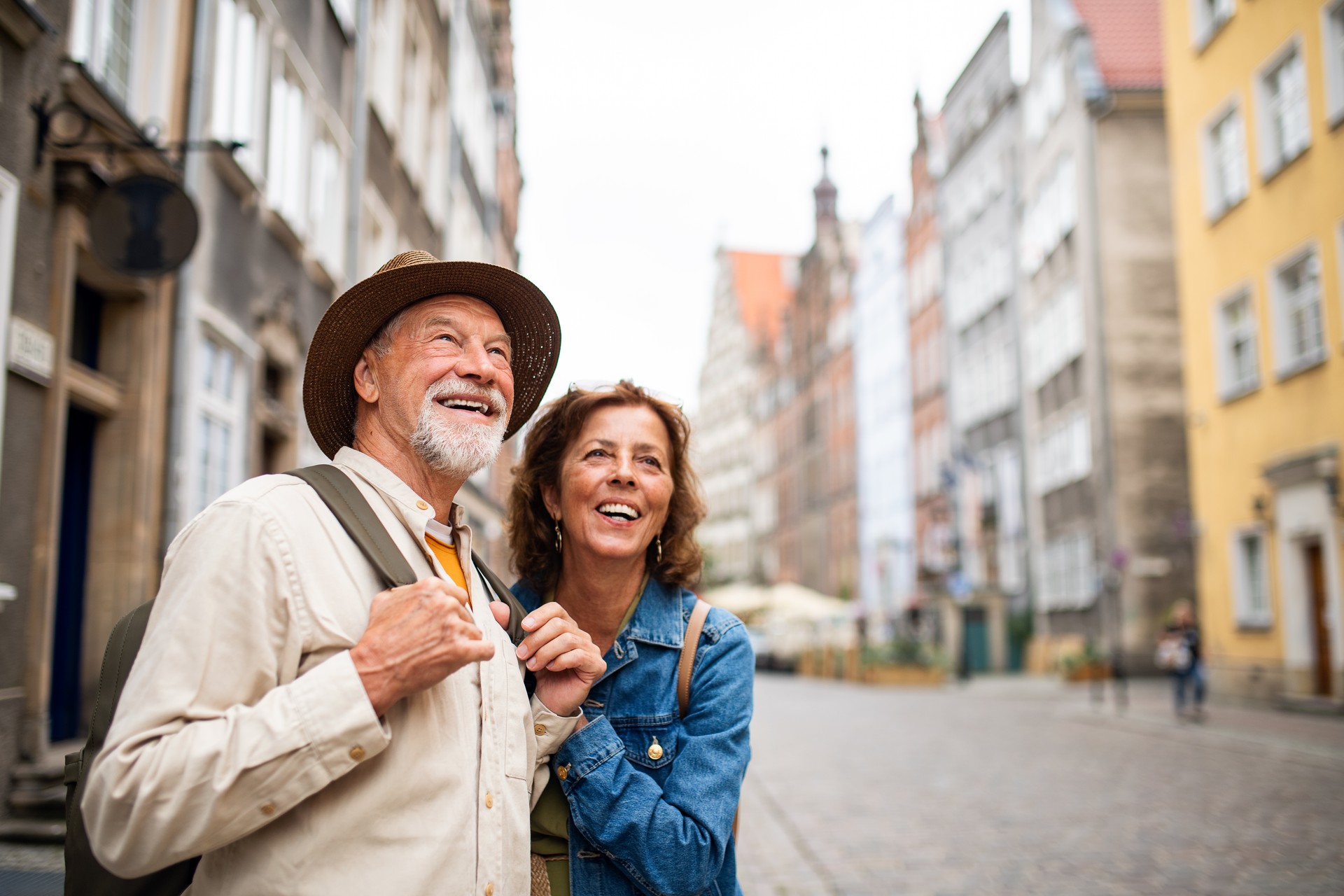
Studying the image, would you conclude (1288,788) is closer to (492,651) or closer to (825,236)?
(492,651)

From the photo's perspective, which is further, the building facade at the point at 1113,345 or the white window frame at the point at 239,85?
the building facade at the point at 1113,345

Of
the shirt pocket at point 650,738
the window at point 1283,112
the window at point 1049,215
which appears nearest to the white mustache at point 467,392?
the shirt pocket at point 650,738

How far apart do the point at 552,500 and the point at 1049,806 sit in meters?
7.80

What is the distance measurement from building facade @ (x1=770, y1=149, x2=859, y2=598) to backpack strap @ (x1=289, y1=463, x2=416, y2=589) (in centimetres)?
5411

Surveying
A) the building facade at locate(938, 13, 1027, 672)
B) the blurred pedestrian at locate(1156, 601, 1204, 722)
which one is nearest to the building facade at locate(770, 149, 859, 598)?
the building facade at locate(938, 13, 1027, 672)

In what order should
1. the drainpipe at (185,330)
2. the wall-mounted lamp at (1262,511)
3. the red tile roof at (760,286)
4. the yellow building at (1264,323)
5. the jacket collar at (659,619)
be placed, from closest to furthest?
the jacket collar at (659,619) < the drainpipe at (185,330) < the yellow building at (1264,323) < the wall-mounted lamp at (1262,511) < the red tile roof at (760,286)

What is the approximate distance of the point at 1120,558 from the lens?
896 inches

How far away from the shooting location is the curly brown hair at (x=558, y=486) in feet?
10.5

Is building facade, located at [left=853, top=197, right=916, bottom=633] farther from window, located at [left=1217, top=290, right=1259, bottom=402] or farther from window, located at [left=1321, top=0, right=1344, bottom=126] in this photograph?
window, located at [left=1321, top=0, right=1344, bottom=126]

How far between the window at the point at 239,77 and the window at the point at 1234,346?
1573 centimetres

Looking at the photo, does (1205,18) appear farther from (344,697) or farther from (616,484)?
(344,697)

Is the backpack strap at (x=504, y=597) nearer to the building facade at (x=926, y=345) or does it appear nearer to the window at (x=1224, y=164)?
the window at (x=1224, y=164)

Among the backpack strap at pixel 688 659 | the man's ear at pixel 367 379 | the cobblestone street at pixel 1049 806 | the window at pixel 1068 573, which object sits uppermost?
the window at pixel 1068 573

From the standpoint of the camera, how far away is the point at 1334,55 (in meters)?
17.2
